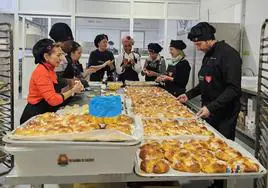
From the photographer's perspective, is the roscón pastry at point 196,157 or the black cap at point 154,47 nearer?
the roscón pastry at point 196,157

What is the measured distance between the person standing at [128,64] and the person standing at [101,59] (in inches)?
5.2

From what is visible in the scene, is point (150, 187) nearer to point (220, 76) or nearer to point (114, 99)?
point (114, 99)

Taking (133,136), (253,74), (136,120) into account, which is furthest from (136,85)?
(133,136)

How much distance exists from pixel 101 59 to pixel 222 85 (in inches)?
99.0

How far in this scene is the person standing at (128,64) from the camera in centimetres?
444

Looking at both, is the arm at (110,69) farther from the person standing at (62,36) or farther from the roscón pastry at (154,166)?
the roscón pastry at (154,166)

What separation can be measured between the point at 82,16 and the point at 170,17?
2128 mm

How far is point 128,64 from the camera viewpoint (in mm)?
4457

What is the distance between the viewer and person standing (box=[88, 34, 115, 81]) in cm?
453

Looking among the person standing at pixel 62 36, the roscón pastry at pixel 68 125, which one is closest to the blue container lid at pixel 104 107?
the roscón pastry at pixel 68 125

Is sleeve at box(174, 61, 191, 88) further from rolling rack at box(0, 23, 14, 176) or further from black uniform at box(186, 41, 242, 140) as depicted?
rolling rack at box(0, 23, 14, 176)

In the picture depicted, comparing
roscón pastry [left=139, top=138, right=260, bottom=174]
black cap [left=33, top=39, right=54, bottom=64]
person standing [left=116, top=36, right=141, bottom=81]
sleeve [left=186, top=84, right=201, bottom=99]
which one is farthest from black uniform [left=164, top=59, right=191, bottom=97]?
roscón pastry [left=139, top=138, right=260, bottom=174]

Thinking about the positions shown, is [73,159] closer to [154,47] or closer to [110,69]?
[110,69]

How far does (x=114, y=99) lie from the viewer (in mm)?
1330
